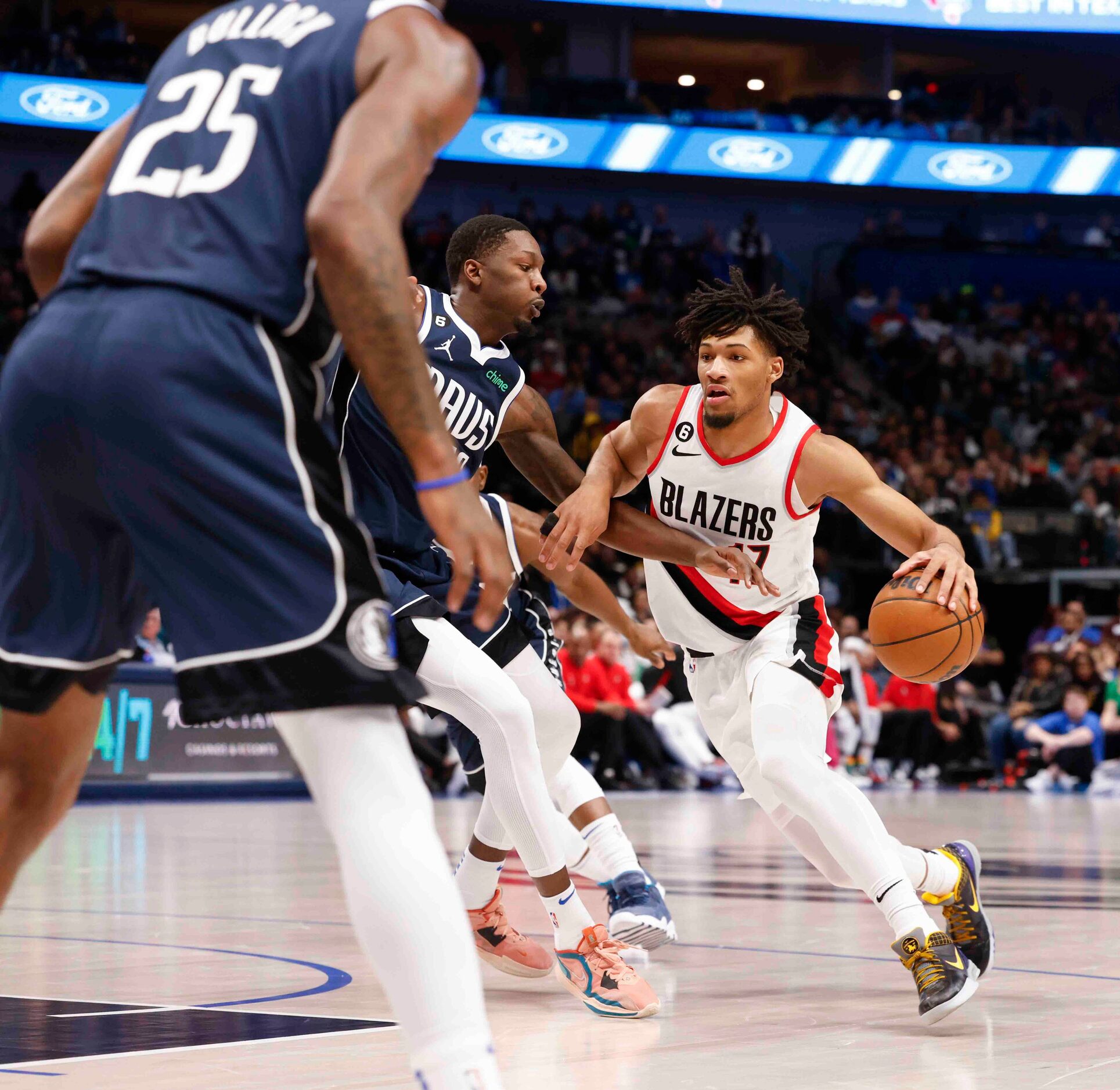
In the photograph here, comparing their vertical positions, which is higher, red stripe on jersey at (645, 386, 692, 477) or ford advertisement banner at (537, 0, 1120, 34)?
ford advertisement banner at (537, 0, 1120, 34)

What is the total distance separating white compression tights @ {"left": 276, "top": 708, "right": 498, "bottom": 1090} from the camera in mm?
2297

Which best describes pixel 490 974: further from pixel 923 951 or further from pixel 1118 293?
pixel 1118 293

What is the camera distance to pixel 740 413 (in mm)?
5289

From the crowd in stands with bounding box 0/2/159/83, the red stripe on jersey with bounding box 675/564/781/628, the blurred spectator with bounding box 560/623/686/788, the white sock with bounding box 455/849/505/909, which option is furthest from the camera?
the crowd in stands with bounding box 0/2/159/83

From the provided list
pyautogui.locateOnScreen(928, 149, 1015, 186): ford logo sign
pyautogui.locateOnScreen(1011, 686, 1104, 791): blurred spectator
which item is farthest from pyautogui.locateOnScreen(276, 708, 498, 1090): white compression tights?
pyautogui.locateOnScreen(928, 149, 1015, 186): ford logo sign

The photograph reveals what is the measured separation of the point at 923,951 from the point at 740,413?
1759 millimetres

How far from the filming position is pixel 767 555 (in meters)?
5.39

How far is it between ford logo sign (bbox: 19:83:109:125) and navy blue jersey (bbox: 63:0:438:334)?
2214cm

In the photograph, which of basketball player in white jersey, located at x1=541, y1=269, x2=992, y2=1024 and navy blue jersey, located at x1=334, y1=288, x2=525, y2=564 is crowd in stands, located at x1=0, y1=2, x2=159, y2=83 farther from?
basketball player in white jersey, located at x1=541, y1=269, x2=992, y2=1024

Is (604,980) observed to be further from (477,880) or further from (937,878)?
(937,878)

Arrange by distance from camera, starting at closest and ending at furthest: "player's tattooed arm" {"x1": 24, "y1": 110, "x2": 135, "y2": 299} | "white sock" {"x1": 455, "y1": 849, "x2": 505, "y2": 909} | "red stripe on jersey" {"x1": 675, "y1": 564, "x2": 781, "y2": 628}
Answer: "player's tattooed arm" {"x1": 24, "y1": 110, "x2": 135, "y2": 299} → "white sock" {"x1": 455, "y1": 849, "x2": 505, "y2": 909} → "red stripe on jersey" {"x1": 675, "y1": 564, "x2": 781, "y2": 628}

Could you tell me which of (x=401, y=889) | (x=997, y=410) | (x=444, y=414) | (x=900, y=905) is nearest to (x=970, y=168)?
(x=997, y=410)

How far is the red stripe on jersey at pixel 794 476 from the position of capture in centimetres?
521

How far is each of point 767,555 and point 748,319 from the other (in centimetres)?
76
